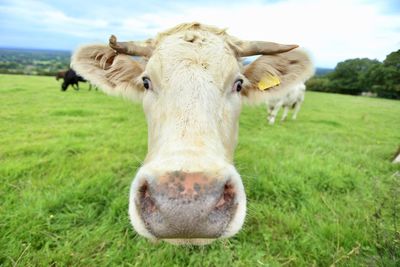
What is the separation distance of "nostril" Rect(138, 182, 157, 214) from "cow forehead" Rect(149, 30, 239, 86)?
1000 mm

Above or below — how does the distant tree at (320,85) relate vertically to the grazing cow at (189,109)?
below

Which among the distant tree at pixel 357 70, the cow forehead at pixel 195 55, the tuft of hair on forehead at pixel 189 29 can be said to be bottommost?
the distant tree at pixel 357 70

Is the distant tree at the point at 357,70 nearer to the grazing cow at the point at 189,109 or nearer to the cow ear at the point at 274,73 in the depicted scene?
the cow ear at the point at 274,73

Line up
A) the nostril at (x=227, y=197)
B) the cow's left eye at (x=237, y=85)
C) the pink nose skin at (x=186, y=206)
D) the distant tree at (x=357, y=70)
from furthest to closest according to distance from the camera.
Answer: the distant tree at (x=357, y=70)
the cow's left eye at (x=237, y=85)
the nostril at (x=227, y=197)
the pink nose skin at (x=186, y=206)

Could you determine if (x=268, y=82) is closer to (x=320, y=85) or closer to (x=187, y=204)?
(x=187, y=204)

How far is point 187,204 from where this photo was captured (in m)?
1.43

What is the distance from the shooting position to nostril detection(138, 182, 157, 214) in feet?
5.03

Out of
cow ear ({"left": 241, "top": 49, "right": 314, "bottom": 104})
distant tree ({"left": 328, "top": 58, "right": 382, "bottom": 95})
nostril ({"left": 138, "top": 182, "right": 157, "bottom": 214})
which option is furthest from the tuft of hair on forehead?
distant tree ({"left": 328, "top": 58, "right": 382, "bottom": 95})

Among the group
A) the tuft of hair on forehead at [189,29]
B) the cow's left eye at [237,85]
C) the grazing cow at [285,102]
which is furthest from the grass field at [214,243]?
the grazing cow at [285,102]

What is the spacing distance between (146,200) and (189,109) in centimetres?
65

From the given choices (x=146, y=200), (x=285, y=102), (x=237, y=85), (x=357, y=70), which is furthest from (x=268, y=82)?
(x=357, y=70)

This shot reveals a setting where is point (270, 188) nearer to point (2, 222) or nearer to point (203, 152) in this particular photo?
point (203, 152)

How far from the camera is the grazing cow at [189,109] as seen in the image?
4.80ft

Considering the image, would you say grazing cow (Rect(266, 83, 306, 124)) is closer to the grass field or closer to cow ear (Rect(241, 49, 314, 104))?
the grass field
